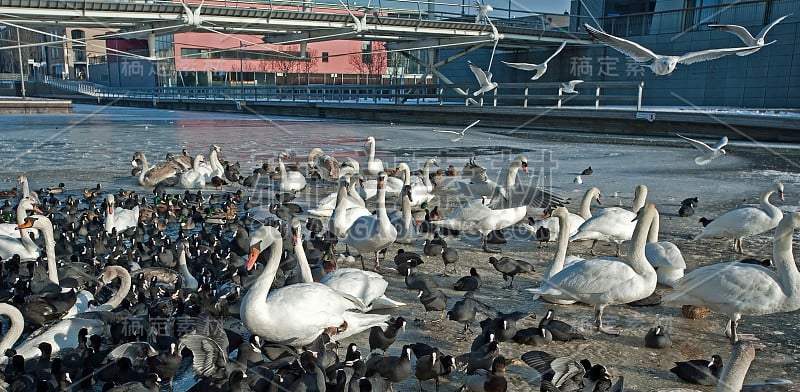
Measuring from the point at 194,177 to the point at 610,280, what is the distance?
1055 cm

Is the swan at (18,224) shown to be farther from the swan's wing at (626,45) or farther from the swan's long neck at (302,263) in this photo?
the swan's wing at (626,45)

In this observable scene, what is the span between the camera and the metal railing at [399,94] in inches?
1254

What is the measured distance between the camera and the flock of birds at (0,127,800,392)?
479 centimetres

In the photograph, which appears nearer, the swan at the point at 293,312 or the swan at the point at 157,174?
the swan at the point at 293,312

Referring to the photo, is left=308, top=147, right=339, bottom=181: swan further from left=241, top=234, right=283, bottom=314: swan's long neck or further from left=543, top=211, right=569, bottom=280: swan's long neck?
left=241, top=234, right=283, bottom=314: swan's long neck

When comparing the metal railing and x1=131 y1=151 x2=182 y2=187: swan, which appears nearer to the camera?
x1=131 y1=151 x2=182 y2=187: swan

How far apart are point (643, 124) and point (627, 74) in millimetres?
13222

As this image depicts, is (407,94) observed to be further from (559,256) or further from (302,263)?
(302,263)

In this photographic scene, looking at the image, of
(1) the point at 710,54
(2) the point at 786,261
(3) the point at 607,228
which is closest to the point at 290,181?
(3) the point at 607,228

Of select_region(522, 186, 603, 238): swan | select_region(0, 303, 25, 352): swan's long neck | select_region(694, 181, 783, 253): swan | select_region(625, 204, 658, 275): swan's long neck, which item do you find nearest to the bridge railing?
select_region(522, 186, 603, 238): swan

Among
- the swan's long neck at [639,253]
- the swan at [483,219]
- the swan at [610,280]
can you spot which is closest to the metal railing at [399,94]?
the swan at [483,219]

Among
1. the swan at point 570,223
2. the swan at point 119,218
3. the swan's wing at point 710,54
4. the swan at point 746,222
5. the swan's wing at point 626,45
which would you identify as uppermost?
the swan's wing at point 626,45

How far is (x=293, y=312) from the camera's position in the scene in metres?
5.29

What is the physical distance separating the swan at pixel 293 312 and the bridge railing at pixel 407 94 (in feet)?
79.3
